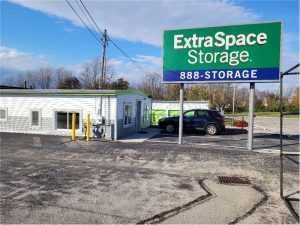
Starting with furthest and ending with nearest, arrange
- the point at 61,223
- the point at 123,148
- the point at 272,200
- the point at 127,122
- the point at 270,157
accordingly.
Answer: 1. the point at 127,122
2. the point at 123,148
3. the point at 270,157
4. the point at 272,200
5. the point at 61,223

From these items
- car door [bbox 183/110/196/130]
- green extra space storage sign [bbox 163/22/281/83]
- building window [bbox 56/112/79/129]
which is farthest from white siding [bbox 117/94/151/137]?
car door [bbox 183/110/196/130]

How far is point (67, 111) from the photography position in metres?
15.5

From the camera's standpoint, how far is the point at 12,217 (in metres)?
4.86

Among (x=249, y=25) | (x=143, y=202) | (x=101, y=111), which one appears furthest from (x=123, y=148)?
(x=249, y=25)

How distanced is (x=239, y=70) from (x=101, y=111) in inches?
270

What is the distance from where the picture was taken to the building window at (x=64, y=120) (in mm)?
15578

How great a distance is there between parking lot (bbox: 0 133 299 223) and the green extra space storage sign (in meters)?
3.30

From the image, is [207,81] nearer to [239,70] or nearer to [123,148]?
[239,70]

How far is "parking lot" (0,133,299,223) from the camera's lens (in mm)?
5082

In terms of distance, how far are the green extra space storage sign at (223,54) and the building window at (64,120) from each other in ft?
18.3

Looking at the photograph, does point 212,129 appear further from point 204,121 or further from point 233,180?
point 233,180

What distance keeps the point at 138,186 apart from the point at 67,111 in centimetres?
984

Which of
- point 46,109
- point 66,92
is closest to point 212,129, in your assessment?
point 66,92

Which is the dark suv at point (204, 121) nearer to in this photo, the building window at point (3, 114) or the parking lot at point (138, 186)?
the parking lot at point (138, 186)
